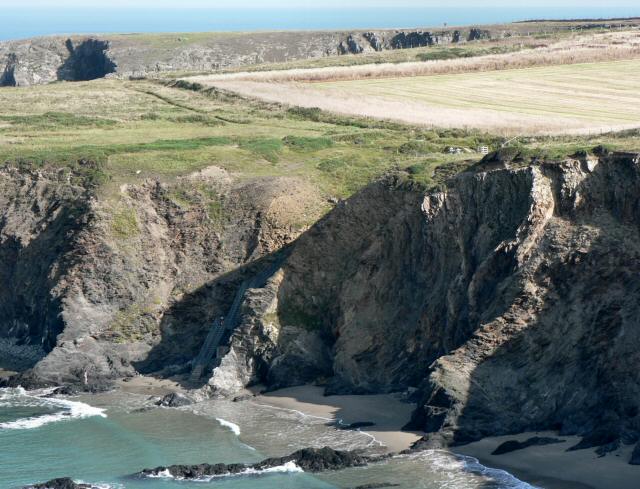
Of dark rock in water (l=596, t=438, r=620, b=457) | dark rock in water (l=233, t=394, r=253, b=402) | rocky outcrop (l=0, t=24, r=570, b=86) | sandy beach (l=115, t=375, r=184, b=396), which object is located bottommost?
sandy beach (l=115, t=375, r=184, b=396)

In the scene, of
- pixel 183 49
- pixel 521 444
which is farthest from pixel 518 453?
→ pixel 183 49

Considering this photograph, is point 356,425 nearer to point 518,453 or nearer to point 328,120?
point 518,453

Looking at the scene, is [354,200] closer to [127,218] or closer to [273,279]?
[273,279]

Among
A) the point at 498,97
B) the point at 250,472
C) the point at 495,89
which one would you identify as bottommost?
the point at 250,472

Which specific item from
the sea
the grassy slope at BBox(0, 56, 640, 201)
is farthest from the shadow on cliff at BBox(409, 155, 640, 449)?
the grassy slope at BBox(0, 56, 640, 201)

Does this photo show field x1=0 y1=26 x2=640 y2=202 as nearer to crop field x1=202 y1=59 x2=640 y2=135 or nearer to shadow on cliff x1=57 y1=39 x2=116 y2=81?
crop field x1=202 y1=59 x2=640 y2=135

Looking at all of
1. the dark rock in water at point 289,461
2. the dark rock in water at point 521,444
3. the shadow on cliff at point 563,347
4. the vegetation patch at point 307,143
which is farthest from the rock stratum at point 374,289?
the vegetation patch at point 307,143
